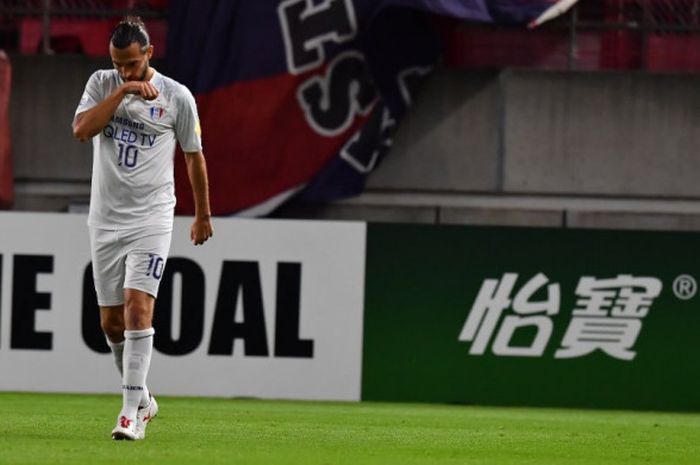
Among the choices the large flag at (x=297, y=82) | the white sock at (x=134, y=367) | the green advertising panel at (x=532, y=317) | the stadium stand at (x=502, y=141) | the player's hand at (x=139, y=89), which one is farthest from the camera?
the stadium stand at (x=502, y=141)

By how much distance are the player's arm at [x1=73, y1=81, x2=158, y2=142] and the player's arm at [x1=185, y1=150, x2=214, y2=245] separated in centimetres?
51

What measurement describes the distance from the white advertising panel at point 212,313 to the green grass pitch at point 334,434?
34 cm

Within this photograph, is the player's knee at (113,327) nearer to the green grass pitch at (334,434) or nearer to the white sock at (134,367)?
the white sock at (134,367)

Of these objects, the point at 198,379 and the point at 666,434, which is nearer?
the point at 666,434

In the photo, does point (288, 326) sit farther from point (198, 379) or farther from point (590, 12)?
point (590, 12)

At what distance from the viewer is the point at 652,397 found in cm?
1465

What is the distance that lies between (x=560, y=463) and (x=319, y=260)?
Result: 6576 millimetres

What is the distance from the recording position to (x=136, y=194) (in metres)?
8.69

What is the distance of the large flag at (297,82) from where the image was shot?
17.6 metres

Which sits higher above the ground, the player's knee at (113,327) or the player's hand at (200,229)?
the player's hand at (200,229)

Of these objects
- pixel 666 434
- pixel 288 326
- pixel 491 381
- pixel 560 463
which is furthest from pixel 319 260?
pixel 560 463

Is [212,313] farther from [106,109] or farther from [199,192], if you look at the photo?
[106,109]

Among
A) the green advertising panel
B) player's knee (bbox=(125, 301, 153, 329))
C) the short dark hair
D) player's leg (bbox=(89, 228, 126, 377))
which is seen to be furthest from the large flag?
the short dark hair

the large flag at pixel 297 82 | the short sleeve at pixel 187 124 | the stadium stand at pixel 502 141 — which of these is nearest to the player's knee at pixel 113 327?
the short sleeve at pixel 187 124
